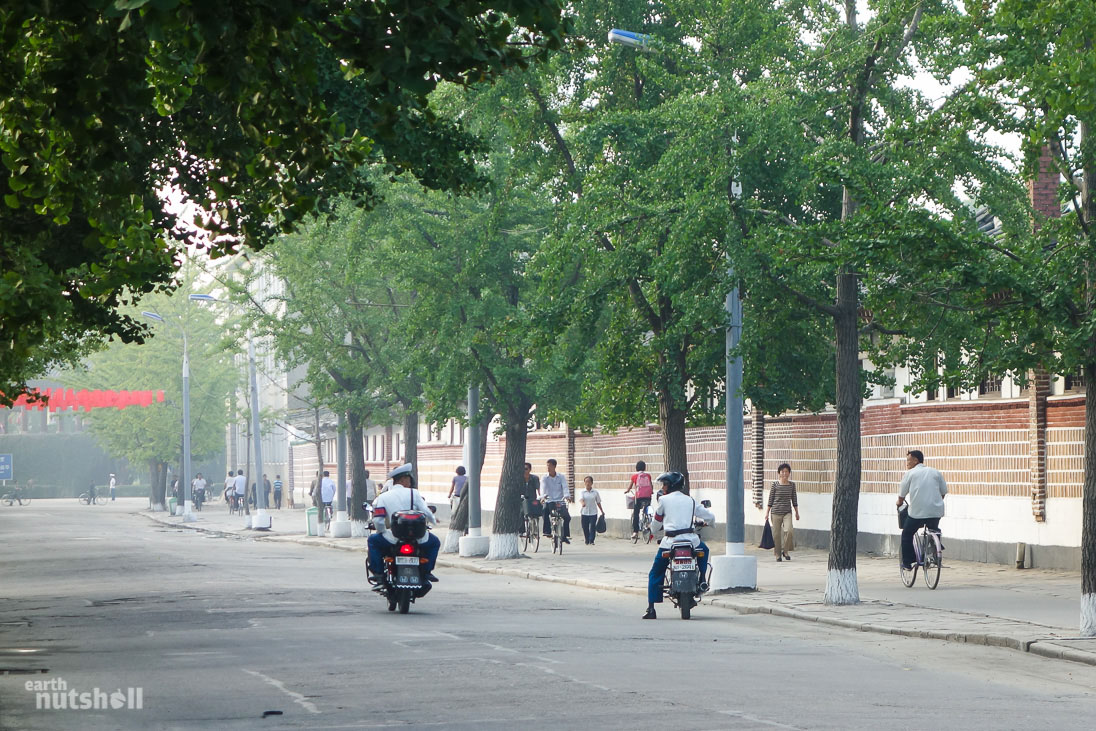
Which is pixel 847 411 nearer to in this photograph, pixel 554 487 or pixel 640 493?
pixel 554 487

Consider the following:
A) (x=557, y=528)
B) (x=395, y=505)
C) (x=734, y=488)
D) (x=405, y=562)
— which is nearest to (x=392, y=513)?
(x=395, y=505)

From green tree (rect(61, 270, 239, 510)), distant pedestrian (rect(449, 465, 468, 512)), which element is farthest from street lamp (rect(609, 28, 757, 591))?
green tree (rect(61, 270, 239, 510))

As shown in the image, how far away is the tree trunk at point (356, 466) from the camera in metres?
44.4

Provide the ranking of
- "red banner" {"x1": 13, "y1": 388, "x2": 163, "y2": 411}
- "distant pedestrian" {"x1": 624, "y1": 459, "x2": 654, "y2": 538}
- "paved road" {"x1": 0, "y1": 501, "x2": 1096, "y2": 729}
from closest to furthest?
"paved road" {"x1": 0, "y1": 501, "x2": 1096, "y2": 729} < "distant pedestrian" {"x1": 624, "y1": 459, "x2": 654, "y2": 538} < "red banner" {"x1": 13, "y1": 388, "x2": 163, "y2": 411}

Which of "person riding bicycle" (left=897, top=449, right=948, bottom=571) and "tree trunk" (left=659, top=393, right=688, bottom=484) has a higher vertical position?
"tree trunk" (left=659, top=393, right=688, bottom=484)

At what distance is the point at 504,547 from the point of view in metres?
32.4

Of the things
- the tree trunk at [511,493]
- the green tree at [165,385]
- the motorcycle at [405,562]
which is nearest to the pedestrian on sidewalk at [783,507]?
the tree trunk at [511,493]

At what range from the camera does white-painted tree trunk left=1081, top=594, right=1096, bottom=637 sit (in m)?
15.5

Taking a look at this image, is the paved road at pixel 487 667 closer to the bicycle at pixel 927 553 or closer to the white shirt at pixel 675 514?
the white shirt at pixel 675 514

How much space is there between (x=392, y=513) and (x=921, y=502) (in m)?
7.48

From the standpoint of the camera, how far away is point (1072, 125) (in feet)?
52.5

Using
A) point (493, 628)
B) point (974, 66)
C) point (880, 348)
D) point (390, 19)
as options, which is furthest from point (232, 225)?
point (880, 348)

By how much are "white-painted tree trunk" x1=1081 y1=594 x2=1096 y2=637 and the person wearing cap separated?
7.69 metres

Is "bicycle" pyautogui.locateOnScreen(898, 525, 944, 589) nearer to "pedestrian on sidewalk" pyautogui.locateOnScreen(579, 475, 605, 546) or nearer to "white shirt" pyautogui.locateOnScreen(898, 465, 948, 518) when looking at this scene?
"white shirt" pyautogui.locateOnScreen(898, 465, 948, 518)
